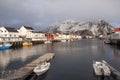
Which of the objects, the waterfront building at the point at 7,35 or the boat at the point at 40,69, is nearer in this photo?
the boat at the point at 40,69

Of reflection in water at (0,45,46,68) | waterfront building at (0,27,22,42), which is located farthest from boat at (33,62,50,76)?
waterfront building at (0,27,22,42)

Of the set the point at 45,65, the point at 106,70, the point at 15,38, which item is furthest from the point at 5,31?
the point at 106,70

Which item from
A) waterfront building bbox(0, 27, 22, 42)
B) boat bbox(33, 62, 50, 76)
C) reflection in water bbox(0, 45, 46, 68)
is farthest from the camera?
waterfront building bbox(0, 27, 22, 42)

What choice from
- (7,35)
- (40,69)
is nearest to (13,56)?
(40,69)

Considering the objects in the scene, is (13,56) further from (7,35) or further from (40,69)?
(7,35)

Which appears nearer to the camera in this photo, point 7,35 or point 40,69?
point 40,69

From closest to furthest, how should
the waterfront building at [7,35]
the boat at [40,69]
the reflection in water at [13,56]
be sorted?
the boat at [40,69]
the reflection in water at [13,56]
the waterfront building at [7,35]

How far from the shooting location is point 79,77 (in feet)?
109

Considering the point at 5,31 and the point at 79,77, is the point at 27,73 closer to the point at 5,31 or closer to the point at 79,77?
the point at 79,77

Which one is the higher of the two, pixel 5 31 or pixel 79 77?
pixel 5 31

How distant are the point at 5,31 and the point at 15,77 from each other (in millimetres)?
95939

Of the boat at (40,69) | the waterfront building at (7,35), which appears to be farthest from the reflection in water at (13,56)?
the waterfront building at (7,35)

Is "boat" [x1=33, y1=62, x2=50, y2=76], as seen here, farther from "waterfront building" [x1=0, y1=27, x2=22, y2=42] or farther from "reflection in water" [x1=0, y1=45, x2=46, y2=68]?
"waterfront building" [x1=0, y1=27, x2=22, y2=42]

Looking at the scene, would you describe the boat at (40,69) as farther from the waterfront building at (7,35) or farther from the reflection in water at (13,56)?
the waterfront building at (7,35)
